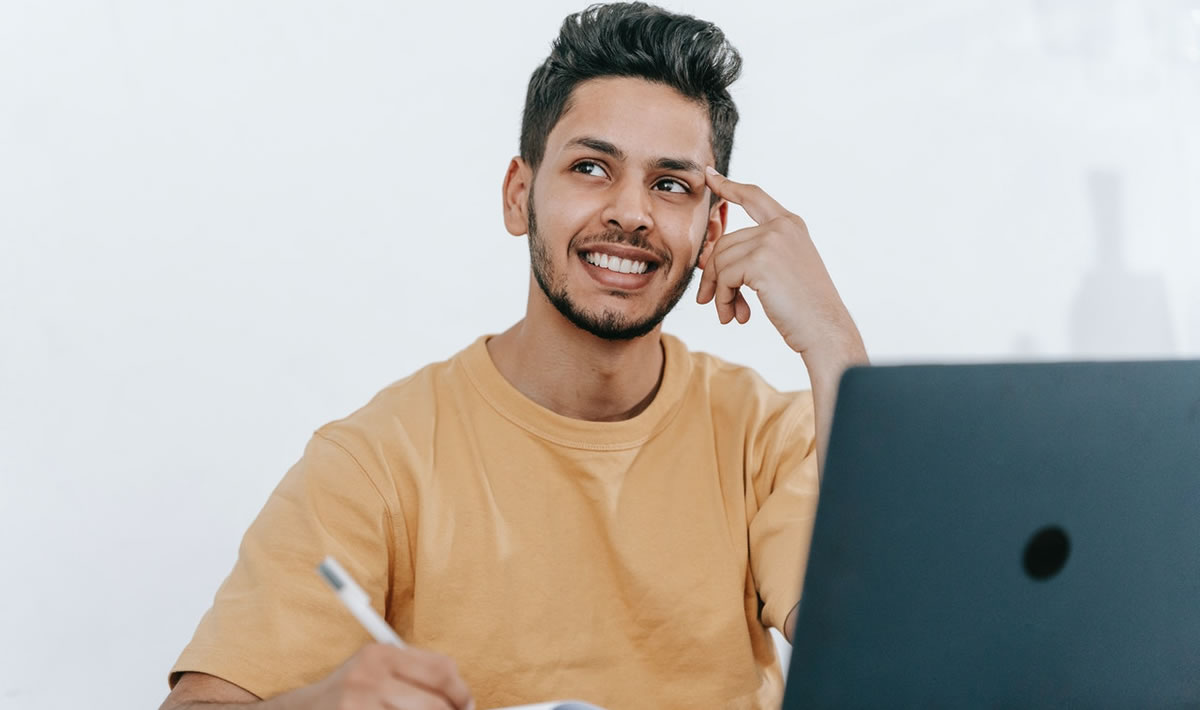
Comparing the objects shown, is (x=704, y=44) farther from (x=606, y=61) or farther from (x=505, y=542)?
(x=505, y=542)

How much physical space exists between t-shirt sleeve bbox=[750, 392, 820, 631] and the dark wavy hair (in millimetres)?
332

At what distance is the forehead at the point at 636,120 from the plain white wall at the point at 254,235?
1.49 feet

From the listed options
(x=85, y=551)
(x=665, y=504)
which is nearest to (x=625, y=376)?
(x=665, y=504)

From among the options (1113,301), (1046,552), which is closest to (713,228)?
(1046,552)

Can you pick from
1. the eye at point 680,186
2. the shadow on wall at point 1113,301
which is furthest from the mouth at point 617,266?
the shadow on wall at point 1113,301

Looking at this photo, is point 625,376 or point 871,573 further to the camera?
point 625,376

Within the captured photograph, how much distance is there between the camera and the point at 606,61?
159cm

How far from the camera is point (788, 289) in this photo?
4.74 ft

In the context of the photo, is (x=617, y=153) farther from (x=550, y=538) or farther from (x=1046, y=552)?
(x=1046, y=552)

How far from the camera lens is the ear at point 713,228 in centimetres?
166

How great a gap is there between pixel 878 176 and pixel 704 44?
84 cm

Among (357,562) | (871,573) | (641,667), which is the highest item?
(871,573)

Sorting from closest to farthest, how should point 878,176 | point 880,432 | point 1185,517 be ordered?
point 880,432 < point 1185,517 < point 878,176

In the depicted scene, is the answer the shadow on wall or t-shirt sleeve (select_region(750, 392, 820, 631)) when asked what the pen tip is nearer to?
t-shirt sleeve (select_region(750, 392, 820, 631))
